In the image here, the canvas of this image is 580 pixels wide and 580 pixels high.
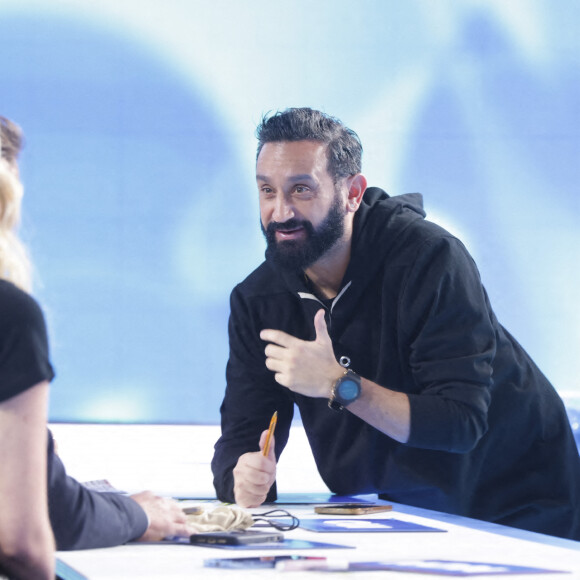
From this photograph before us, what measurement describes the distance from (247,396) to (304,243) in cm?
45

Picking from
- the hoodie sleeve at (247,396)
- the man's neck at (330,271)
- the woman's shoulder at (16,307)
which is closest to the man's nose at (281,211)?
the man's neck at (330,271)

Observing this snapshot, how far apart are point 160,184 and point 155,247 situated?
34cm

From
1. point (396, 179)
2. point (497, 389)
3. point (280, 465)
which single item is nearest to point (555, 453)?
point (497, 389)

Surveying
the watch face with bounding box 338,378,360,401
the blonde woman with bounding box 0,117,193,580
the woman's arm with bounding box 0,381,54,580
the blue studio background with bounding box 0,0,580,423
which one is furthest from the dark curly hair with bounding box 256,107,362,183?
the blue studio background with bounding box 0,0,580,423

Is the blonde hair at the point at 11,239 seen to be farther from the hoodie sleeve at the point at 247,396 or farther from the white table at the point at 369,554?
the hoodie sleeve at the point at 247,396

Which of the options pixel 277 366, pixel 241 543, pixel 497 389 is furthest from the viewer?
pixel 497 389

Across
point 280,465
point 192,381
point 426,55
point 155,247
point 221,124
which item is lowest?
point 280,465

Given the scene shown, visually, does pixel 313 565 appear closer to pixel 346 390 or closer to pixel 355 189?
pixel 346 390

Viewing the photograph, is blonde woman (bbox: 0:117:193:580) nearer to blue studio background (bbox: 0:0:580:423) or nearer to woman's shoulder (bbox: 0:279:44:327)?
woman's shoulder (bbox: 0:279:44:327)

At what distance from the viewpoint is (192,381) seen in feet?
16.1

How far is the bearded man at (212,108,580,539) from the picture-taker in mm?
2322

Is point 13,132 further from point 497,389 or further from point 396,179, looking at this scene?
point 396,179

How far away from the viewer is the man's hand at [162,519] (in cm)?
169

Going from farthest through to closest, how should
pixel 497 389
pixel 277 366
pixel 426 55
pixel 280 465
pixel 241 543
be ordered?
pixel 426 55 < pixel 280 465 < pixel 497 389 < pixel 277 366 < pixel 241 543
